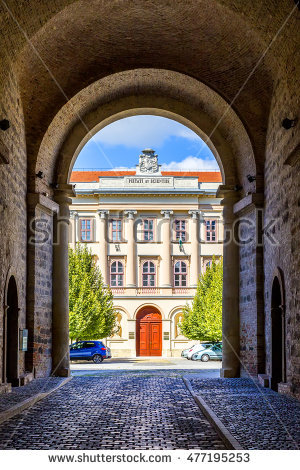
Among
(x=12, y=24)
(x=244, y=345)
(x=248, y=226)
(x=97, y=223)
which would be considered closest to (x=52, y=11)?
(x=12, y=24)

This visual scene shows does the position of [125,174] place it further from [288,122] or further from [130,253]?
[288,122]

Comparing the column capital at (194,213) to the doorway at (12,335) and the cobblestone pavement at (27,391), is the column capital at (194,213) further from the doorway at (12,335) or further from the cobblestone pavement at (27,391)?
the doorway at (12,335)

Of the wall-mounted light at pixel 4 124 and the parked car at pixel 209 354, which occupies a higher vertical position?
the wall-mounted light at pixel 4 124

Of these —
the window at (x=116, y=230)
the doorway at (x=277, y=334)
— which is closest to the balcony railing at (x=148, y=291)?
the window at (x=116, y=230)

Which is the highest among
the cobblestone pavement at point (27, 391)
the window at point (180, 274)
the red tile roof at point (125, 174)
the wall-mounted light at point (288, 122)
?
the red tile roof at point (125, 174)

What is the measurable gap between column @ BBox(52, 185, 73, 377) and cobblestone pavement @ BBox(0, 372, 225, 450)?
3766 millimetres

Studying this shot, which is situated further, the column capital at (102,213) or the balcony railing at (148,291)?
the balcony railing at (148,291)

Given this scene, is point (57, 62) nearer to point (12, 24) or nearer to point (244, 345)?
point (12, 24)

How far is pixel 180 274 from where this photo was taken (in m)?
51.6

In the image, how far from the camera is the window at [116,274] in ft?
168

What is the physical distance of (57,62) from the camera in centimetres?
1656

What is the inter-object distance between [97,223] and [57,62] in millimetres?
34927

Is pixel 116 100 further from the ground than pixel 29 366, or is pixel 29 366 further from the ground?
pixel 116 100

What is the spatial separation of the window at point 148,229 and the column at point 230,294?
32.1 meters
